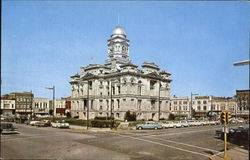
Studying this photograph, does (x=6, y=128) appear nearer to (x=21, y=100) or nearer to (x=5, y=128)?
(x=5, y=128)

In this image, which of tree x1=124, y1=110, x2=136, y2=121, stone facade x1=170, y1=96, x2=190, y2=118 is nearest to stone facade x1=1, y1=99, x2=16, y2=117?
tree x1=124, y1=110, x2=136, y2=121

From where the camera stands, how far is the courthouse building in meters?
55.0

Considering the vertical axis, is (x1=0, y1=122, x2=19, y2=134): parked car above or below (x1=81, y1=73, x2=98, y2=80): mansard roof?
below

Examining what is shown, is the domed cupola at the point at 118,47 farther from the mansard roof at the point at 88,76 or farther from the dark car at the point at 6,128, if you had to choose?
the dark car at the point at 6,128

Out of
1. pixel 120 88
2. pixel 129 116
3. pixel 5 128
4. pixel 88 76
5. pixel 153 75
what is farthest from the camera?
pixel 88 76

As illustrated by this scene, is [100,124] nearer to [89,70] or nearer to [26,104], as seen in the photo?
[89,70]

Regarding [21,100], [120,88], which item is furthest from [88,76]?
[21,100]

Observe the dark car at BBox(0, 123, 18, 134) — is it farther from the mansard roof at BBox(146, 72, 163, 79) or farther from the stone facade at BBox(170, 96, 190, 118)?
the stone facade at BBox(170, 96, 190, 118)

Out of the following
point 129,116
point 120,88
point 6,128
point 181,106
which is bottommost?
point 129,116

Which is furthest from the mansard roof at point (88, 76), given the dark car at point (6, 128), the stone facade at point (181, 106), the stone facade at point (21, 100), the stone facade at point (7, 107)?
the stone facade at point (7, 107)

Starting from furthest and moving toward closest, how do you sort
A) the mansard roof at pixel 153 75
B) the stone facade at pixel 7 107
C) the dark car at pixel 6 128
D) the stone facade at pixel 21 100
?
the mansard roof at pixel 153 75 < the stone facade at pixel 21 100 < the dark car at pixel 6 128 < the stone facade at pixel 7 107

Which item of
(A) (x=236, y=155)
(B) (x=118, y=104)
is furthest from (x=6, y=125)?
(B) (x=118, y=104)

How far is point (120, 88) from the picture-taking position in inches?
2213

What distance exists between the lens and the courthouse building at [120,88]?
181 ft
